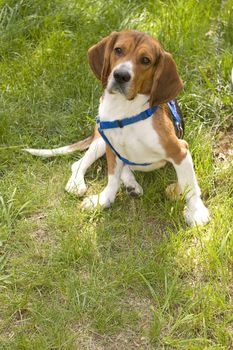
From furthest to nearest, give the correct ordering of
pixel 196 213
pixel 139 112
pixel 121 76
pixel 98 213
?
pixel 98 213
pixel 196 213
pixel 139 112
pixel 121 76

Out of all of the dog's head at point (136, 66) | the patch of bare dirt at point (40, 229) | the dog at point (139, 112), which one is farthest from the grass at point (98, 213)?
the dog's head at point (136, 66)

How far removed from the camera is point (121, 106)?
13.5 ft

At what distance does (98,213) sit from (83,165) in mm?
490

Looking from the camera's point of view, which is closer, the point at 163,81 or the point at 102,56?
the point at 163,81

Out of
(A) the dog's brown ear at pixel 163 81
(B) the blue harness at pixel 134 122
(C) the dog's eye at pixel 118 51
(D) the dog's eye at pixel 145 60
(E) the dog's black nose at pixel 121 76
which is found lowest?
(B) the blue harness at pixel 134 122

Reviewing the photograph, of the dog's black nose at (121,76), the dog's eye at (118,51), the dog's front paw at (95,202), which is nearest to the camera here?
the dog's black nose at (121,76)

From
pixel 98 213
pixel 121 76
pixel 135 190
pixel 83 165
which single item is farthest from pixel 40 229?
pixel 121 76

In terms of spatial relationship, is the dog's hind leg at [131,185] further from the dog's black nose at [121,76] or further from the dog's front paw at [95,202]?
the dog's black nose at [121,76]

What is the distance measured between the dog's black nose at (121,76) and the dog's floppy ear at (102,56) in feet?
0.85

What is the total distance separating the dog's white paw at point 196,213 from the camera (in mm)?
4320

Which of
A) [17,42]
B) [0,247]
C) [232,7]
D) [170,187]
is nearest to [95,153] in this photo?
[170,187]

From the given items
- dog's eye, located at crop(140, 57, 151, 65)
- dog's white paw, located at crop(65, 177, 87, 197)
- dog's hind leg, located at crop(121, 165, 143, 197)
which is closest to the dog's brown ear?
dog's eye, located at crop(140, 57, 151, 65)

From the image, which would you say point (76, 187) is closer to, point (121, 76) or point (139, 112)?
point (139, 112)

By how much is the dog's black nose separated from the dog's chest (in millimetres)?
222
